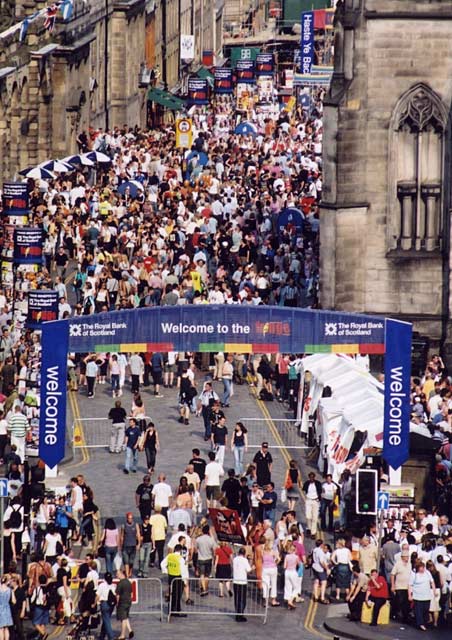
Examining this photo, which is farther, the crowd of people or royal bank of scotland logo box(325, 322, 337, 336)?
royal bank of scotland logo box(325, 322, 337, 336)

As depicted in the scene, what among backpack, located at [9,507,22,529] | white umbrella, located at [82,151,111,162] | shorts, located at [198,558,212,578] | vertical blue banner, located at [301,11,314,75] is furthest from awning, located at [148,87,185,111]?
shorts, located at [198,558,212,578]

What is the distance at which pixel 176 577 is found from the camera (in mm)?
46500

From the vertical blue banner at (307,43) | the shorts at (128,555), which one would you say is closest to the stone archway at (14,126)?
the vertical blue banner at (307,43)

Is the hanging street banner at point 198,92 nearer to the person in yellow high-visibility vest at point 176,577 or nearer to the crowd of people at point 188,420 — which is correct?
the crowd of people at point 188,420

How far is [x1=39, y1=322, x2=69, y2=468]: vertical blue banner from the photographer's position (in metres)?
49.8


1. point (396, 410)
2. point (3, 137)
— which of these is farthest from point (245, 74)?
point (396, 410)

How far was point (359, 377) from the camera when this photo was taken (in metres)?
56.2

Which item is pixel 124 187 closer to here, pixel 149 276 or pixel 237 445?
pixel 149 276

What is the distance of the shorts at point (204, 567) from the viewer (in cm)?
4738

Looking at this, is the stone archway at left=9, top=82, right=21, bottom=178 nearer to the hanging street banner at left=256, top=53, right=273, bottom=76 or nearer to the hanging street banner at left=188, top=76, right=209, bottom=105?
the hanging street banner at left=256, top=53, right=273, bottom=76

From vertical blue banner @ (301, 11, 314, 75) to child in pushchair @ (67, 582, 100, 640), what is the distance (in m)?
74.7

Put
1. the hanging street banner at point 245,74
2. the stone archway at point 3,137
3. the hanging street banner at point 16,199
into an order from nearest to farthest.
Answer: the hanging street banner at point 16,199, the hanging street banner at point 245,74, the stone archway at point 3,137

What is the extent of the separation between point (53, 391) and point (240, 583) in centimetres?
559

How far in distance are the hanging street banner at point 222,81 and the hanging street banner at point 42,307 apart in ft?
169
